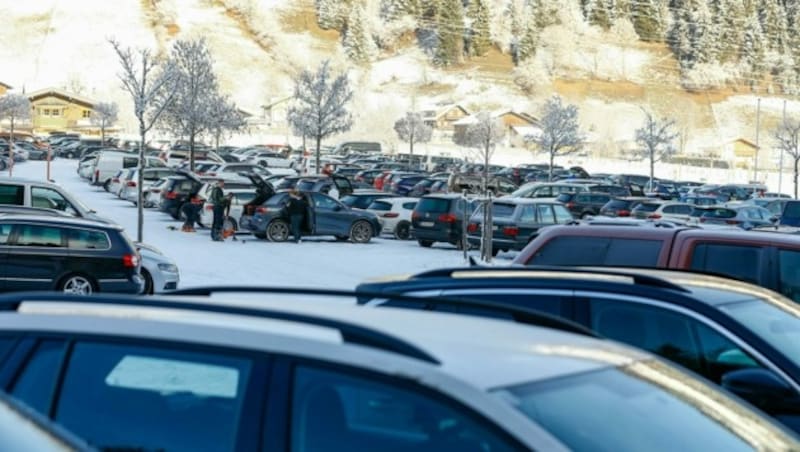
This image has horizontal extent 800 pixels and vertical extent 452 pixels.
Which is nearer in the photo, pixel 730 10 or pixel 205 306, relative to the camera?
pixel 205 306

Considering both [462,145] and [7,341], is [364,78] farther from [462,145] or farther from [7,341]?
[7,341]

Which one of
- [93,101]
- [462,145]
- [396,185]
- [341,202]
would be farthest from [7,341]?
[93,101]

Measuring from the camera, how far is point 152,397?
384cm

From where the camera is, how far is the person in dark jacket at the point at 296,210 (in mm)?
31672

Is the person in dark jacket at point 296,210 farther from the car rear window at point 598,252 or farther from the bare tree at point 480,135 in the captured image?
the bare tree at point 480,135

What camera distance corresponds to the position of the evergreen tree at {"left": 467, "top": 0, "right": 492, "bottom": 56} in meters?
154

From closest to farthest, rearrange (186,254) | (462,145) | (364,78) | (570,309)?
(570,309) < (186,254) < (462,145) < (364,78)

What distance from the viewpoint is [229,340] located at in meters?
3.64

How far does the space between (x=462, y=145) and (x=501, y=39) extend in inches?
2121

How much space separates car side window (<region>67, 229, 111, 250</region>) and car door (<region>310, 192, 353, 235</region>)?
1471 centimetres

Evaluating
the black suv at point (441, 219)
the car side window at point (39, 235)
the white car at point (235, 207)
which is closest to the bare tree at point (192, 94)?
the white car at point (235, 207)

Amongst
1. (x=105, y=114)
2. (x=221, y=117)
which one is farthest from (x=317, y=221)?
(x=105, y=114)

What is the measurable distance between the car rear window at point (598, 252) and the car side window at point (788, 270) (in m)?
0.99

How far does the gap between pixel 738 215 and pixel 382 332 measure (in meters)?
34.3
